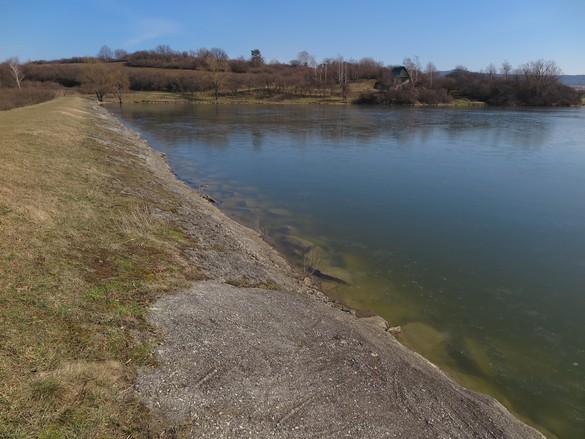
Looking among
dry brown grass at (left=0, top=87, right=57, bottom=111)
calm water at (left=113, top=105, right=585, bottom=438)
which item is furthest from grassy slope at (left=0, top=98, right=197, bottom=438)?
dry brown grass at (left=0, top=87, right=57, bottom=111)

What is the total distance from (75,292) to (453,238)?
12.7 meters

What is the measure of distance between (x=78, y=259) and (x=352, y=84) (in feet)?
409

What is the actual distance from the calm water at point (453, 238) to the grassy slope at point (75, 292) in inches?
201

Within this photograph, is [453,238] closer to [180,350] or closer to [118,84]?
[180,350]

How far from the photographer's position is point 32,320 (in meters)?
6.18

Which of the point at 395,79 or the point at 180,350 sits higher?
the point at 395,79

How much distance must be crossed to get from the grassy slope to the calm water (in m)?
5.11

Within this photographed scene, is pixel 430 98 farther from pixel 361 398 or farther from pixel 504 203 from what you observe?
pixel 361 398

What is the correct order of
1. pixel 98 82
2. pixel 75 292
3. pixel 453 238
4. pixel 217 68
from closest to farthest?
pixel 75 292, pixel 453 238, pixel 98 82, pixel 217 68

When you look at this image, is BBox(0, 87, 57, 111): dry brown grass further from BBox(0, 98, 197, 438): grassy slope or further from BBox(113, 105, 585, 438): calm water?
BBox(0, 98, 197, 438): grassy slope

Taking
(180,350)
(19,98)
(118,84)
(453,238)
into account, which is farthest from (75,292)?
(118,84)

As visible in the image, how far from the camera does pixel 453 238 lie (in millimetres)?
15367

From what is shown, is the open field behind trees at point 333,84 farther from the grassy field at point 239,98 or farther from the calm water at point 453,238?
the calm water at point 453,238

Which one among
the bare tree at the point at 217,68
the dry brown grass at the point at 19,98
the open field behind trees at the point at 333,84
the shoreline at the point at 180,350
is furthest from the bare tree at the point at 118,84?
the shoreline at the point at 180,350
